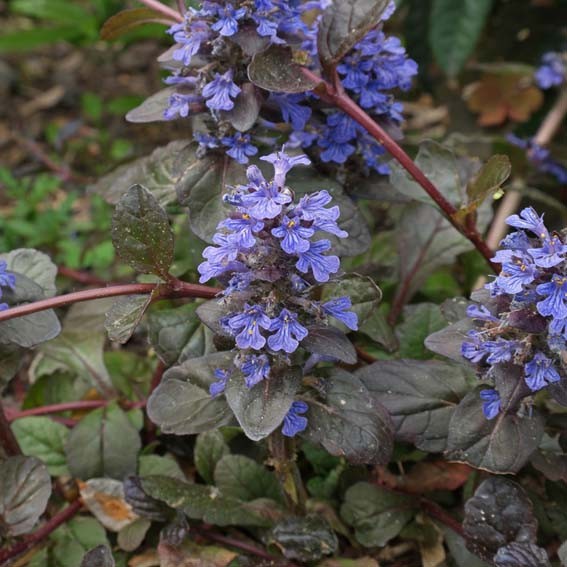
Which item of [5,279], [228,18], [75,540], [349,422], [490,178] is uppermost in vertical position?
[228,18]

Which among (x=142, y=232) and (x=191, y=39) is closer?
(x=142, y=232)

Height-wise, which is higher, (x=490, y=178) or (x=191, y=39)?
(x=191, y=39)

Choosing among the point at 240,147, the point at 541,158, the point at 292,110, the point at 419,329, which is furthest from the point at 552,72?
the point at 240,147

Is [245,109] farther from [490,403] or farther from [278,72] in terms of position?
[490,403]

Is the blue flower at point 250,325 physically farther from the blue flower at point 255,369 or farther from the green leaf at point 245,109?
the green leaf at point 245,109

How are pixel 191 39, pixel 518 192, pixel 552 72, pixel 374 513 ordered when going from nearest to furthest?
pixel 191 39 < pixel 374 513 < pixel 518 192 < pixel 552 72
